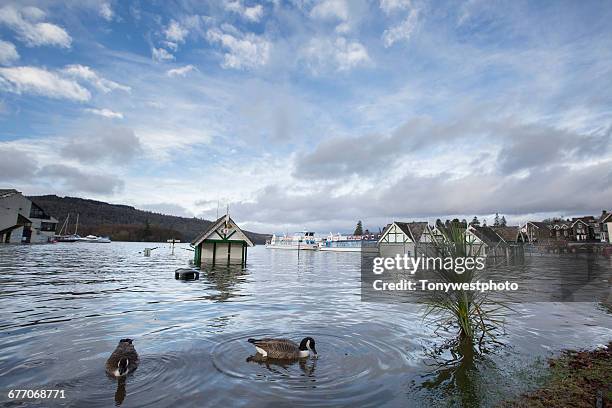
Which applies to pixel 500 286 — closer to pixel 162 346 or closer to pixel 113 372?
pixel 162 346

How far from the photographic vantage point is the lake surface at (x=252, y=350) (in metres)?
6.10

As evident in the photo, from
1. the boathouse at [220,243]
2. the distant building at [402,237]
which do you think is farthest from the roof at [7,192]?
the distant building at [402,237]

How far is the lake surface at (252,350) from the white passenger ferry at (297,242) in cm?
10532

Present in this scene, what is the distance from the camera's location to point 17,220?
236 ft

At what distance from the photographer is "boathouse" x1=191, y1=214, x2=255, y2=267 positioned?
120ft

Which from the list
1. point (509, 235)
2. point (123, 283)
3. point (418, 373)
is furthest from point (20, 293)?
point (509, 235)

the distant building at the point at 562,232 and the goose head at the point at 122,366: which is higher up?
the distant building at the point at 562,232

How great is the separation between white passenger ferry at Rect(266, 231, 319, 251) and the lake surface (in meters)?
105

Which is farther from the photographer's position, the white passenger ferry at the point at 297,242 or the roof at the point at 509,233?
the white passenger ferry at the point at 297,242

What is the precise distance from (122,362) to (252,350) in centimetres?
300

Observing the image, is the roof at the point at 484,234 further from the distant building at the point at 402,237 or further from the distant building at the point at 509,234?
the distant building at the point at 509,234

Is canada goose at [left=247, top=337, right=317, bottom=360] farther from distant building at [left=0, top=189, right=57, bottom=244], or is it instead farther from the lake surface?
distant building at [left=0, top=189, right=57, bottom=244]

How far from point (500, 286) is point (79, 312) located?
24950 millimetres

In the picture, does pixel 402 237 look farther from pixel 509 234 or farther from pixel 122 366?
pixel 122 366
